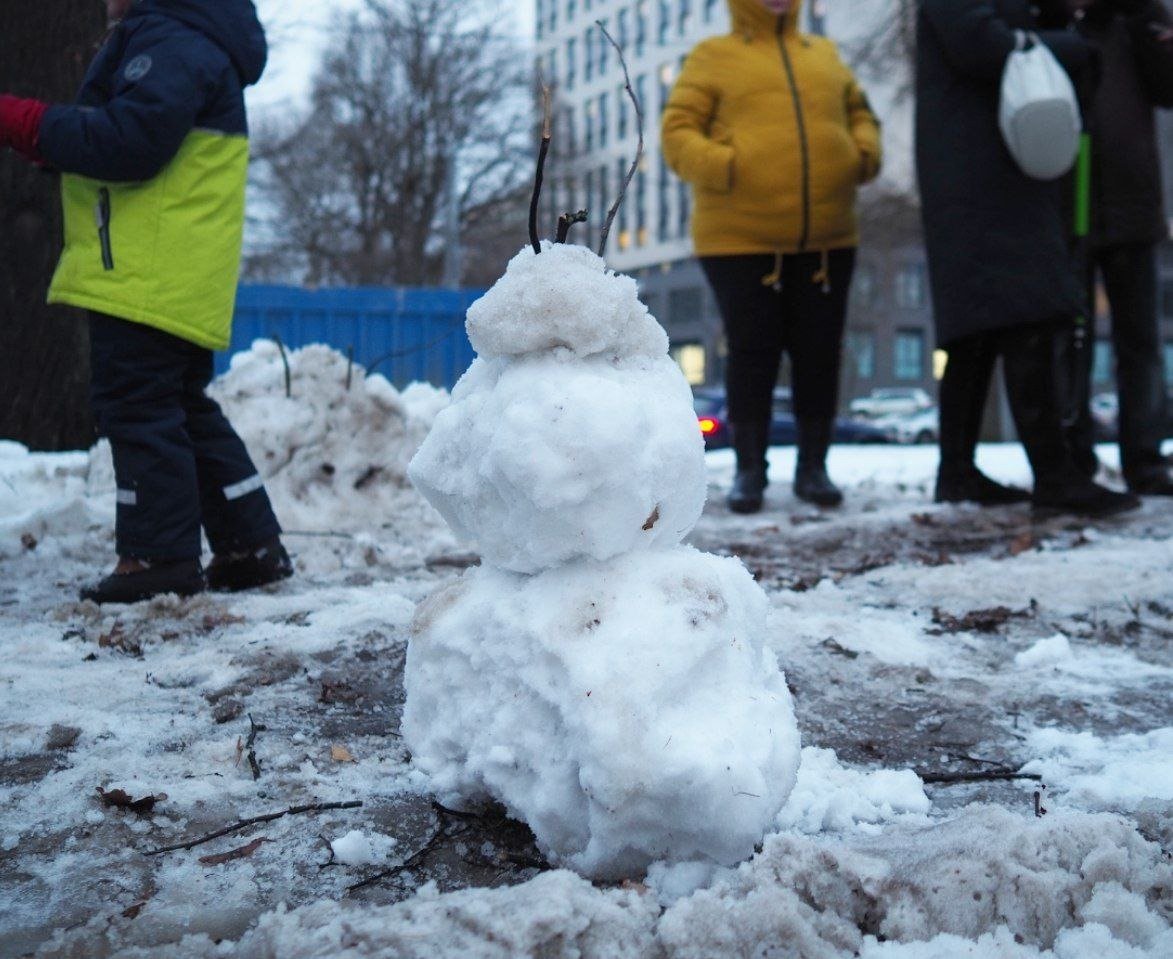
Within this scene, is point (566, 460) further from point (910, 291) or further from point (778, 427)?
point (910, 291)

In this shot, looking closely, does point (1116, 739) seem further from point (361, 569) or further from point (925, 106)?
point (925, 106)

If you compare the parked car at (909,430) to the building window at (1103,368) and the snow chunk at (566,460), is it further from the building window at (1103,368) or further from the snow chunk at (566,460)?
the building window at (1103,368)

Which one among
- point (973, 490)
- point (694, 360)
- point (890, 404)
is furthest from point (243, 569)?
point (694, 360)

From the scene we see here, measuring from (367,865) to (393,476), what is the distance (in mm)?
3207

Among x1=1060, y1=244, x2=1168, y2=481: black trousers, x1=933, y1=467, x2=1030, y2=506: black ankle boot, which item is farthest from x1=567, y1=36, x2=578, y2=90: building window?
x1=933, y1=467, x2=1030, y2=506: black ankle boot

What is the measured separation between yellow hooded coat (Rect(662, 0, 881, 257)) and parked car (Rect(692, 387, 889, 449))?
4.97 m

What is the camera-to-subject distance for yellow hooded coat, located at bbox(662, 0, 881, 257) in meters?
4.61

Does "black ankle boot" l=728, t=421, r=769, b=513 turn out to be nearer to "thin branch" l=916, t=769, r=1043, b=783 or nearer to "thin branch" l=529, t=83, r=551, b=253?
"thin branch" l=916, t=769, r=1043, b=783

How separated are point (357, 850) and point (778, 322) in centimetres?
381

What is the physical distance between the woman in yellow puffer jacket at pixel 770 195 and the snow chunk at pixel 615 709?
10.9 ft

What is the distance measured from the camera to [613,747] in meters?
1.21

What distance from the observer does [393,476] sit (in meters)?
4.45

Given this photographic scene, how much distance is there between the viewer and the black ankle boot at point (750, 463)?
15.4 ft

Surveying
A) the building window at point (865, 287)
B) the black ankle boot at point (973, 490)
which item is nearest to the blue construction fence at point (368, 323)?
the black ankle boot at point (973, 490)
